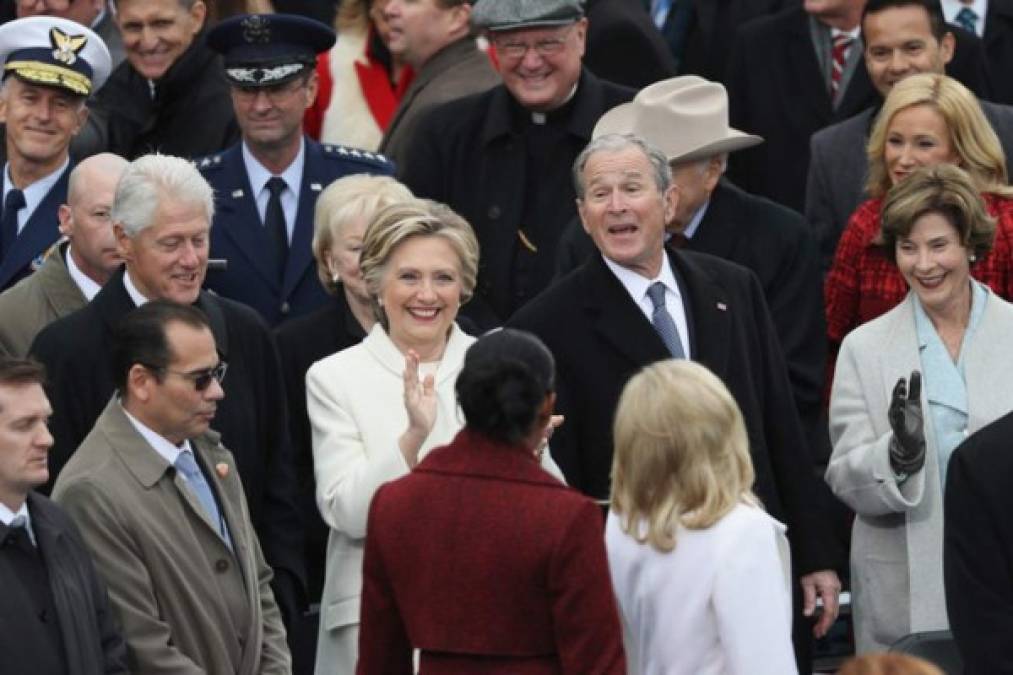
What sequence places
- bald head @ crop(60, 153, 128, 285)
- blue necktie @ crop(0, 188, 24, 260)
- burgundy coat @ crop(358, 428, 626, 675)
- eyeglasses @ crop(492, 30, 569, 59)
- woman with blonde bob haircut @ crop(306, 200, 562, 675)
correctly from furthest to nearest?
eyeglasses @ crop(492, 30, 569, 59)
blue necktie @ crop(0, 188, 24, 260)
bald head @ crop(60, 153, 128, 285)
woman with blonde bob haircut @ crop(306, 200, 562, 675)
burgundy coat @ crop(358, 428, 626, 675)

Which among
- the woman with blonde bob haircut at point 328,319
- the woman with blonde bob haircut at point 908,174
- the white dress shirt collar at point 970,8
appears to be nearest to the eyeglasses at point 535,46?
the woman with blonde bob haircut at point 328,319

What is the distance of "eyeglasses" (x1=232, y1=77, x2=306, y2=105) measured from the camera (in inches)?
370

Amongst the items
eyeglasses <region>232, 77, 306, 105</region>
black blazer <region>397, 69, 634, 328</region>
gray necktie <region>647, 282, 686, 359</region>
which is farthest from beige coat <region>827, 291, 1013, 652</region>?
eyeglasses <region>232, 77, 306, 105</region>

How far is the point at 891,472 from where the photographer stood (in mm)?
7977

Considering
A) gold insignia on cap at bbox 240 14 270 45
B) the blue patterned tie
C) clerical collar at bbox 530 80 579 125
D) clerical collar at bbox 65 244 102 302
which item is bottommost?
clerical collar at bbox 65 244 102 302

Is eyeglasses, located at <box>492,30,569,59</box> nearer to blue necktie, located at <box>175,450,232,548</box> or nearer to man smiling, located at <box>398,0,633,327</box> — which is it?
man smiling, located at <box>398,0,633,327</box>

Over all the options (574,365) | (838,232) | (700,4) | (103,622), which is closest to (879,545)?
(574,365)

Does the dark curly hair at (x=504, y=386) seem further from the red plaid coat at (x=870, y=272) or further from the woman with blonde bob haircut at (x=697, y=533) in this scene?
the red plaid coat at (x=870, y=272)

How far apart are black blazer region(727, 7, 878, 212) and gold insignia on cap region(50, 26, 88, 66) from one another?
114 inches

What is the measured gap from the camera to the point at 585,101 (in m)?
9.61

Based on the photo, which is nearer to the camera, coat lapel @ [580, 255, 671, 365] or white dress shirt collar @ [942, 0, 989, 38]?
coat lapel @ [580, 255, 671, 365]

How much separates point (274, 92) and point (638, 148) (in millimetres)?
1891

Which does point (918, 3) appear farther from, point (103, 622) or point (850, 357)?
point (103, 622)

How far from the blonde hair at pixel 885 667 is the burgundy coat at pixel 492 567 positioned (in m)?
1.08
